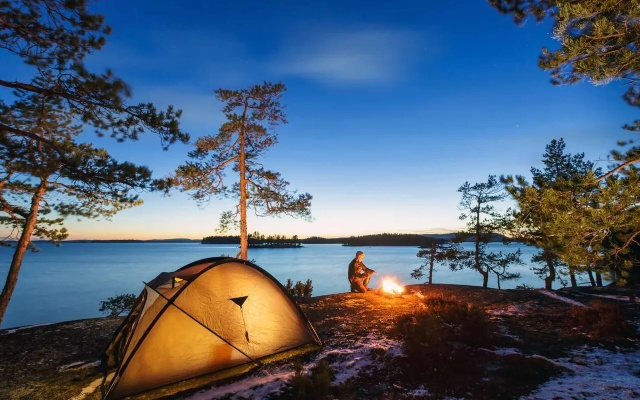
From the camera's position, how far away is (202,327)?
5840 millimetres

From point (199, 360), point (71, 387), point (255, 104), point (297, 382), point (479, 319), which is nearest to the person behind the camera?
point (297, 382)

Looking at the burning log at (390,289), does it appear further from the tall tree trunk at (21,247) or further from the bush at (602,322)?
the tall tree trunk at (21,247)

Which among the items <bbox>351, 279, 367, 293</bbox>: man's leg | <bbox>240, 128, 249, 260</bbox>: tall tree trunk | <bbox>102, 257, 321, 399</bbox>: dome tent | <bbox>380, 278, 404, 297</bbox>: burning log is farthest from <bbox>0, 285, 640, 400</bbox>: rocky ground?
<bbox>240, 128, 249, 260</bbox>: tall tree trunk

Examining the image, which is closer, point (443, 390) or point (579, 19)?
point (443, 390)

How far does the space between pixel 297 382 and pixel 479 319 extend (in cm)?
485

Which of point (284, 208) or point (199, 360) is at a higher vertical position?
point (284, 208)

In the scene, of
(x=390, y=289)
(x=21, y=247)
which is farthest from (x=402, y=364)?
(x=21, y=247)

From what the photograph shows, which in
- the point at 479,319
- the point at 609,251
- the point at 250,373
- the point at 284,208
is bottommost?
the point at 250,373

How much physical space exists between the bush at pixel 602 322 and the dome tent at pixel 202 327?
6.62 meters

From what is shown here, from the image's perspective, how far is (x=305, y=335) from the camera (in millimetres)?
6863

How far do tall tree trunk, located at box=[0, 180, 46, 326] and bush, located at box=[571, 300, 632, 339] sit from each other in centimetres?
1655

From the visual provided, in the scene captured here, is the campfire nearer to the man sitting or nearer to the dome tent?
the man sitting

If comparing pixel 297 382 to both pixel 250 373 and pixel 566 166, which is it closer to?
pixel 250 373

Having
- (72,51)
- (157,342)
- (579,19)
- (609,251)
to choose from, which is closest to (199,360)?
(157,342)
